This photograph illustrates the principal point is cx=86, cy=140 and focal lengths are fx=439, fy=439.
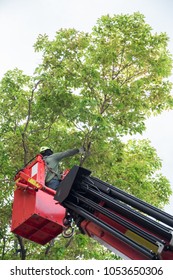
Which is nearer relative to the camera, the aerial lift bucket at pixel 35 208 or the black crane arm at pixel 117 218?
the black crane arm at pixel 117 218

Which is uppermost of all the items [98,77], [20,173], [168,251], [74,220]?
[98,77]

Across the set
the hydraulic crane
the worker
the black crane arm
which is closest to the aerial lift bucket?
the hydraulic crane

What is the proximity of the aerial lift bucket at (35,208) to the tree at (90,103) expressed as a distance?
3.23 meters

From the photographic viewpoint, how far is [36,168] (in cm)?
698

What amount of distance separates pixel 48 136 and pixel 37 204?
454 centimetres

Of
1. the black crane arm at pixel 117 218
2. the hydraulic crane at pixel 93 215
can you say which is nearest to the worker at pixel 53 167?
the hydraulic crane at pixel 93 215

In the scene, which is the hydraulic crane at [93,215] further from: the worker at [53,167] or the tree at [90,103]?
the tree at [90,103]

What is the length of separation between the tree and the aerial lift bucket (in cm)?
323

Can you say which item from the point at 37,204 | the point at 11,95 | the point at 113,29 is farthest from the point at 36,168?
the point at 113,29

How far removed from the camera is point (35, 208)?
252 inches

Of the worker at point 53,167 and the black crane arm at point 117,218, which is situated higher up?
the worker at point 53,167

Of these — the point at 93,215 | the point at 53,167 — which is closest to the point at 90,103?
the point at 53,167

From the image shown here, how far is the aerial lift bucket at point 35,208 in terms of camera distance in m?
6.49

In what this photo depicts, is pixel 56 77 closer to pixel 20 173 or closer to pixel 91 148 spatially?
pixel 91 148
